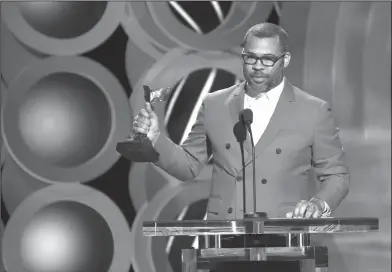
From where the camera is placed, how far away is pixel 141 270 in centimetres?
410

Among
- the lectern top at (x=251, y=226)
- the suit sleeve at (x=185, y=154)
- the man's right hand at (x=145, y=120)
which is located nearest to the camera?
the lectern top at (x=251, y=226)

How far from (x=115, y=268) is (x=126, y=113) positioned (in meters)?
0.82

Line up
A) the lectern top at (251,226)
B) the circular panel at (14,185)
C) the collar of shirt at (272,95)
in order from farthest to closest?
the circular panel at (14,185)
the collar of shirt at (272,95)
the lectern top at (251,226)

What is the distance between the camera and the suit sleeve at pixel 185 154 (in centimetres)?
275

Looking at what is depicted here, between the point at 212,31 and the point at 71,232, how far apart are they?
131 centimetres

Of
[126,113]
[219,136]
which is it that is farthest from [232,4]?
[219,136]

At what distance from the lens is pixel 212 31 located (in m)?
4.17

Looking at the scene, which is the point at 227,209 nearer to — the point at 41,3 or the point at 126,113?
the point at 126,113

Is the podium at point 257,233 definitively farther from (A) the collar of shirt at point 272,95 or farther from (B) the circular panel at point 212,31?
(B) the circular panel at point 212,31

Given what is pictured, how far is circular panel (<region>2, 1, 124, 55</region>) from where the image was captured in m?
4.08

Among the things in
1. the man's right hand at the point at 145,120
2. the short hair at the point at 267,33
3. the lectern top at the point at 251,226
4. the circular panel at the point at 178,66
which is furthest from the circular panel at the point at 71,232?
the lectern top at the point at 251,226

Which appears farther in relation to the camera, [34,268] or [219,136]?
[34,268]

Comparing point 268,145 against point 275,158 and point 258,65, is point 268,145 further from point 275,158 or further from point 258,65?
point 258,65

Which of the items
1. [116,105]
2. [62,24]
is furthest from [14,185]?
[62,24]
